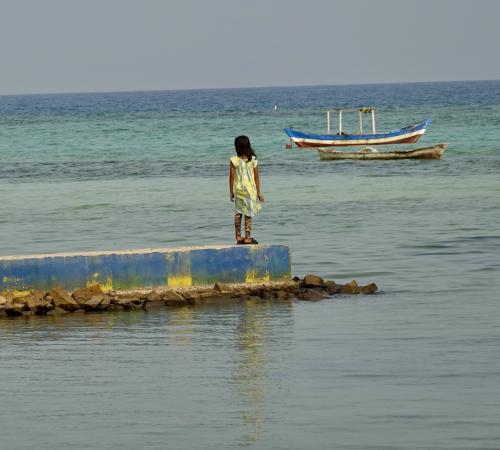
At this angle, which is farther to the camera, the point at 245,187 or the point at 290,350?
the point at 245,187

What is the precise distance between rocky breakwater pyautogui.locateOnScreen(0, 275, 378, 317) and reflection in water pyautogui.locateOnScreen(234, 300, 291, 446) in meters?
0.24

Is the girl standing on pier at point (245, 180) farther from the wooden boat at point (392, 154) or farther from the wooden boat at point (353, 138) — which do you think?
the wooden boat at point (353, 138)

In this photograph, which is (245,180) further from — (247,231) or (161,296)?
(161,296)

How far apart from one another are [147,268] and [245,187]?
1397mm

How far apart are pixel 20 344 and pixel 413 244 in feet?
28.3

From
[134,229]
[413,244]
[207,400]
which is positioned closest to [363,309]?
[207,400]

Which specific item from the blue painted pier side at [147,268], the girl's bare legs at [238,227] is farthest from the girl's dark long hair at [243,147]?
the blue painted pier side at [147,268]

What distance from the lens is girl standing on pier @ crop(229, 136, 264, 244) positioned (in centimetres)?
1456

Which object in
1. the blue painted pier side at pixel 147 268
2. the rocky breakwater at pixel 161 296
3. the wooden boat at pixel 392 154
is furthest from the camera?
the wooden boat at pixel 392 154

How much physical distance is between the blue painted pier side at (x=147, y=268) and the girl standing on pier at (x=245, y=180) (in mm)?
568

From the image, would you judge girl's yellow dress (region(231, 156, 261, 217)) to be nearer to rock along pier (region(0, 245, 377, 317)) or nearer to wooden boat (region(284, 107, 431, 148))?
rock along pier (region(0, 245, 377, 317))

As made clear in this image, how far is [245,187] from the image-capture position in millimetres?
14742

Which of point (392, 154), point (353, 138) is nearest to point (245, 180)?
point (392, 154)

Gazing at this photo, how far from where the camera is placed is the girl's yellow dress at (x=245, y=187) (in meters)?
14.7
